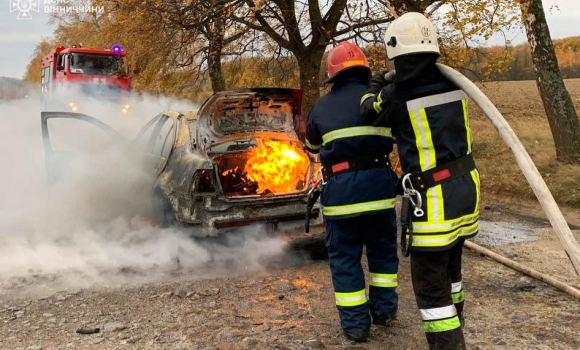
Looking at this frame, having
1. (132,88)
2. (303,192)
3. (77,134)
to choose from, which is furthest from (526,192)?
(132,88)

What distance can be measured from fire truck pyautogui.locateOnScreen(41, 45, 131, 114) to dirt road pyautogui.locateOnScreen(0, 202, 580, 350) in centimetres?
1132

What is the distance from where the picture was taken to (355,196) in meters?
3.49

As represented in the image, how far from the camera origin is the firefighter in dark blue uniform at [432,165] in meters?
2.93

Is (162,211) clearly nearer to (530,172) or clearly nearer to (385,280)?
(385,280)

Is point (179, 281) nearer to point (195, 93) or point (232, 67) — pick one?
point (232, 67)

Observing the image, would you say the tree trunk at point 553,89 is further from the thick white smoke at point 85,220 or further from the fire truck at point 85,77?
the fire truck at point 85,77

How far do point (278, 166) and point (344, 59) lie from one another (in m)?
2.29

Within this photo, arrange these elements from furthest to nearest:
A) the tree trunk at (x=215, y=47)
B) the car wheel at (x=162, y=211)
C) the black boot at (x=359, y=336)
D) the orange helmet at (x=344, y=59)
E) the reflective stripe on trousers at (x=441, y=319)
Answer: the tree trunk at (x=215, y=47) → the car wheel at (x=162, y=211) → the orange helmet at (x=344, y=59) → the black boot at (x=359, y=336) → the reflective stripe on trousers at (x=441, y=319)

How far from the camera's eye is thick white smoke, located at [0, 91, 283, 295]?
5.04m

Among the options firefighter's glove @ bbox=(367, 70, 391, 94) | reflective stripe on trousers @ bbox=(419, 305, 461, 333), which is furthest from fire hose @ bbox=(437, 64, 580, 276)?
reflective stripe on trousers @ bbox=(419, 305, 461, 333)

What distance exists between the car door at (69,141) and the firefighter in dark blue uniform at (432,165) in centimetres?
434

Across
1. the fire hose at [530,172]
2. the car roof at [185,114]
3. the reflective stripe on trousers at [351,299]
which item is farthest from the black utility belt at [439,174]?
the car roof at [185,114]

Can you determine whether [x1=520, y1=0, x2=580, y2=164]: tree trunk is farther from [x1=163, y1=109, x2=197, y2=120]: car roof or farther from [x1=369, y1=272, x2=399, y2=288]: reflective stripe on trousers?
[x1=369, y1=272, x2=399, y2=288]: reflective stripe on trousers

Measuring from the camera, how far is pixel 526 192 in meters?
9.15
